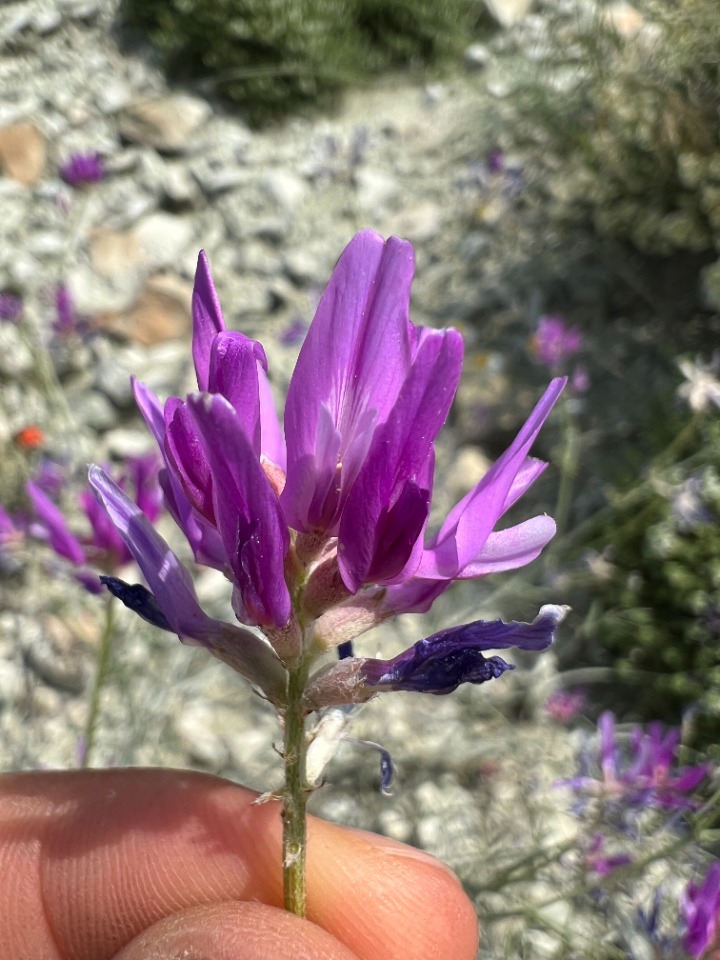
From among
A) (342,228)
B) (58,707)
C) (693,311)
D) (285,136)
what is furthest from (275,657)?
(285,136)

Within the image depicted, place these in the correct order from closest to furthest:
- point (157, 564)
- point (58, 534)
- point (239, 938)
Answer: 1. point (157, 564)
2. point (239, 938)
3. point (58, 534)

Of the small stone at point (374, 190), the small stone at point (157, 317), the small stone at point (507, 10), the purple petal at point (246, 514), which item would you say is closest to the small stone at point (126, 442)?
the small stone at point (157, 317)

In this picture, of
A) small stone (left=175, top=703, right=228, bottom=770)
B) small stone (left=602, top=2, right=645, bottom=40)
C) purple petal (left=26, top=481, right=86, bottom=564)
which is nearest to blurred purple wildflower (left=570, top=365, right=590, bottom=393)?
small stone (left=175, top=703, right=228, bottom=770)

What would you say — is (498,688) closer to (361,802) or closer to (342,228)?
(361,802)

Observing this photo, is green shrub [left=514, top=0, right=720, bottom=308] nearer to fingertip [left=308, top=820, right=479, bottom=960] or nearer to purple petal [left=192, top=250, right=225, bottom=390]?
fingertip [left=308, top=820, right=479, bottom=960]

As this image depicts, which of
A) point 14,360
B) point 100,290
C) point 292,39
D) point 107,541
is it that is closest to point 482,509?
point 107,541

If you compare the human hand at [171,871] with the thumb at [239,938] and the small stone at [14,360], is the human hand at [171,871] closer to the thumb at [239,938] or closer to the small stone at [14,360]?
the thumb at [239,938]

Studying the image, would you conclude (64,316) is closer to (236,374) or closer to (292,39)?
(236,374)
